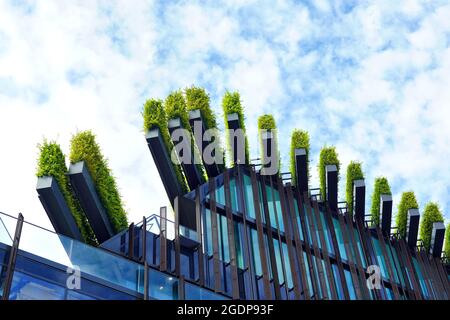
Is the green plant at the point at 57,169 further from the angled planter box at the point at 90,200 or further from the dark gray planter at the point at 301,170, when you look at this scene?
the dark gray planter at the point at 301,170

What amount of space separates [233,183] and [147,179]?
2684mm

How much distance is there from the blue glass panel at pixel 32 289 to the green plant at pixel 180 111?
7.99 meters

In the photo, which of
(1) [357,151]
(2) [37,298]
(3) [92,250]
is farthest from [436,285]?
(2) [37,298]

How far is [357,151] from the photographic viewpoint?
24438 millimetres

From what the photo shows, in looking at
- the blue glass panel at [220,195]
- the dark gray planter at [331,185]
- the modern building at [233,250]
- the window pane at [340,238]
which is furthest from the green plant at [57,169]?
the dark gray planter at [331,185]

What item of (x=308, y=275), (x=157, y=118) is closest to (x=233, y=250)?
(x=308, y=275)

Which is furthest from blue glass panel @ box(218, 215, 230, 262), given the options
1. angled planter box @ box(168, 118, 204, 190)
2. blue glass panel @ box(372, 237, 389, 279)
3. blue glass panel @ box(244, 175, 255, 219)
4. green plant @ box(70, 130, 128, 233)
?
Answer: blue glass panel @ box(372, 237, 389, 279)

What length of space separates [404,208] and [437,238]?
1.57m

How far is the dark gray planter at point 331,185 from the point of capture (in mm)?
22578

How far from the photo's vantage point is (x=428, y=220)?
82.9ft

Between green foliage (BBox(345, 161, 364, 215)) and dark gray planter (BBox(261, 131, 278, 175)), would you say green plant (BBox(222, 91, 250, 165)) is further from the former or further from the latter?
green foliage (BBox(345, 161, 364, 215))

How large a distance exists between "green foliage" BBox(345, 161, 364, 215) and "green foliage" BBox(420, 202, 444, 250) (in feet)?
10.8

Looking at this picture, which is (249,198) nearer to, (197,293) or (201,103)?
(201,103)

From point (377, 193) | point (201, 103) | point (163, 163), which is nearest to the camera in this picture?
point (163, 163)
